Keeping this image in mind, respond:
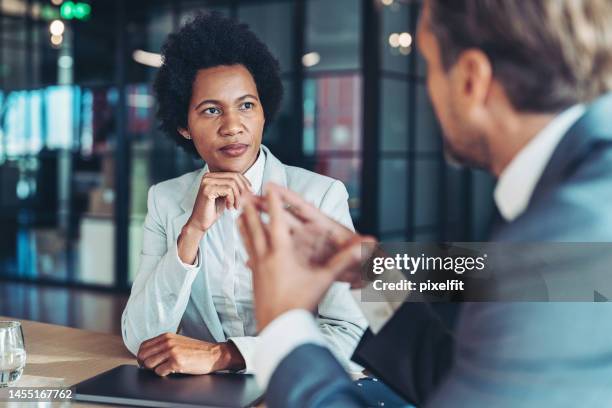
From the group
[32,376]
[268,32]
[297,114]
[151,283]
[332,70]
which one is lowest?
[32,376]

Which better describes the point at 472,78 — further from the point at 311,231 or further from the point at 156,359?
the point at 156,359

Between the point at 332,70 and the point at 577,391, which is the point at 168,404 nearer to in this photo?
the point at 577,391

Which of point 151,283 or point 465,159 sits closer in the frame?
point 465,159

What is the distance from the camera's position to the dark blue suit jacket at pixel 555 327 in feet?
1.95

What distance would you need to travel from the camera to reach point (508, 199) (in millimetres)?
708

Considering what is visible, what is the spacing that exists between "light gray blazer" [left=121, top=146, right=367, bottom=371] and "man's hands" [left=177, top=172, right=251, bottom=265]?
3cm

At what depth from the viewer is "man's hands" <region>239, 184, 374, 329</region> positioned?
708mm

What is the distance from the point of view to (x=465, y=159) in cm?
73

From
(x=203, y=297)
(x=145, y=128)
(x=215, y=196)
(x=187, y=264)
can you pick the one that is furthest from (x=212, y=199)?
(x=145, y=128)

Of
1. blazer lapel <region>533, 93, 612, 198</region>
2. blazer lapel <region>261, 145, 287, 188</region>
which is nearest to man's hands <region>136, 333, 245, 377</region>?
blazer lapel <region>261, 145, 287, 188</region>

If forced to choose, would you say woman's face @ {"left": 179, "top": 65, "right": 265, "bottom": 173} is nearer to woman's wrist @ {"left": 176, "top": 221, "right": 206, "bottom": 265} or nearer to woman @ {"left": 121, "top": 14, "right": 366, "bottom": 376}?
woman @ {"left": 121, "top": 14, "right": 366, "bottom": 376}

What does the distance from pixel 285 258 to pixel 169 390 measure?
1.60ft

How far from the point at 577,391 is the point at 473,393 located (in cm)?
9

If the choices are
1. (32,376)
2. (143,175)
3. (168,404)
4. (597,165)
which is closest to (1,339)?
(32,376)
